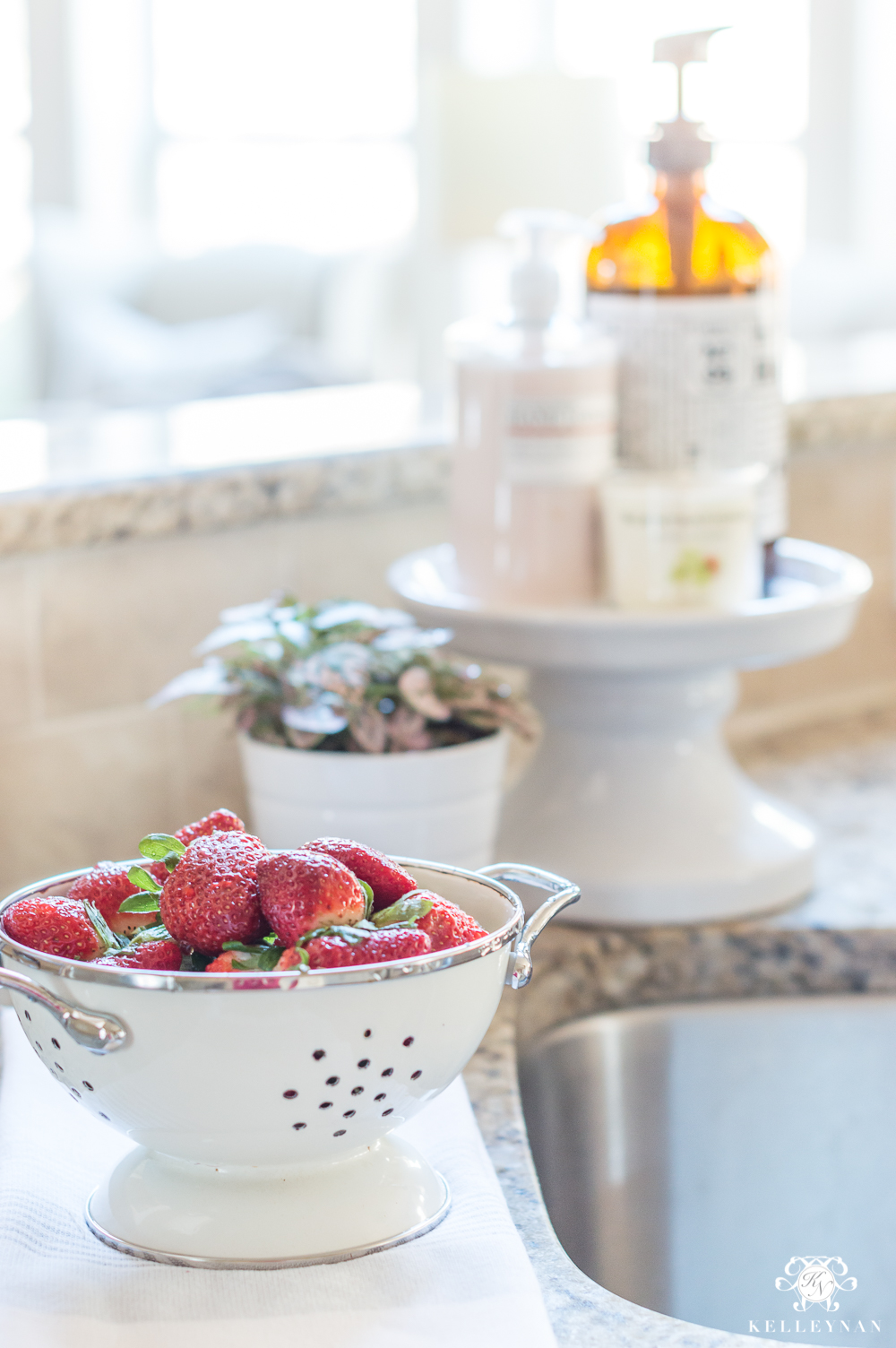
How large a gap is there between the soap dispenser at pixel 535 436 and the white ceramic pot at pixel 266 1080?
30 centimetres

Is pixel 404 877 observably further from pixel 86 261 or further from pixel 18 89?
pixel 18 89

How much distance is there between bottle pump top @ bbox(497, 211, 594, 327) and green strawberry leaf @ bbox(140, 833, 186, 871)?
0.39 meters

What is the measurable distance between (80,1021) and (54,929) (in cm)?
4

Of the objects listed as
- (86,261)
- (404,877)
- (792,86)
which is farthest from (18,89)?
(404,877)

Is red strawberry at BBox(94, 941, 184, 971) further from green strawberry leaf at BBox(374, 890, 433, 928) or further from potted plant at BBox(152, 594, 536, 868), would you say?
potted plant at BBox(152, 594, 536, 868)

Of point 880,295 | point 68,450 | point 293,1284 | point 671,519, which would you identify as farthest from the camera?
point 880,295

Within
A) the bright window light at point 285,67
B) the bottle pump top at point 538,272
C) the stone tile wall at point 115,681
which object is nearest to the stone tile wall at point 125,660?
the stone tile wall at point 115,681

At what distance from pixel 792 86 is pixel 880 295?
42.6 inches

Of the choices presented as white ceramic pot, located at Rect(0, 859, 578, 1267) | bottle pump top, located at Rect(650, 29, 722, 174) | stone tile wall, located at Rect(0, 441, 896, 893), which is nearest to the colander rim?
white ceramic pot, located at Rect(0, 859, 578, 1267)

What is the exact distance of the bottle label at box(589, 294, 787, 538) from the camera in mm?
785

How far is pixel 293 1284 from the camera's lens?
0.47 meters

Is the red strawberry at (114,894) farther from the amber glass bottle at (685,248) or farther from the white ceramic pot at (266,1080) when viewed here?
the amber glass bottle at (685,248)

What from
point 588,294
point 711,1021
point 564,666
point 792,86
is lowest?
point 711,1021

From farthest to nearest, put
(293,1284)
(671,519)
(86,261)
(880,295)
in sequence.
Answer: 1. (86,261)
2. (880,295)
3. (671,519)
4. (293,1284)
